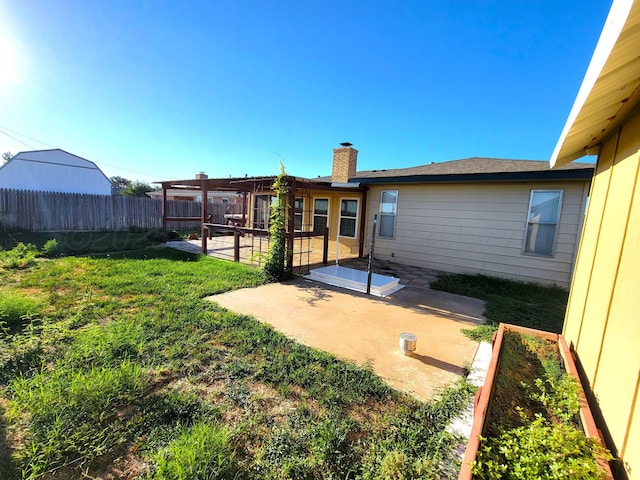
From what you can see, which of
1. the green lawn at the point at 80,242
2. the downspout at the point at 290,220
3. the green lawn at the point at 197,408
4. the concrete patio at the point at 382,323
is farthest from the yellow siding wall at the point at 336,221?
the green lawn at the point at 197,408

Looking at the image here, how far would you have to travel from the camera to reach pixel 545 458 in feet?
4.18

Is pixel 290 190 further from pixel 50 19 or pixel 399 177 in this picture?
pixel 50 19

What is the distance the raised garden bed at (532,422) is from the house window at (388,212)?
225 inches

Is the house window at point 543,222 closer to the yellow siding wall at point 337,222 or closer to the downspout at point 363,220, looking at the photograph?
the downspout at point 363,220

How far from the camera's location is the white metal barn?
56.3ft

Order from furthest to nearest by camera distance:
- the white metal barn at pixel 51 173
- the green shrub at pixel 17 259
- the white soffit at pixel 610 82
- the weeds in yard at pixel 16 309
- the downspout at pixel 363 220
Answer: the white metal barn at pixel 51 173 → the downspout at pixel 363 220 → the green shrub at pixel 17 259 → the weeds in yard at pixel 16 309 → the white soffit at pixel 610 82

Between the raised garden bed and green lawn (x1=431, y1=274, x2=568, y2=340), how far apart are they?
3.05 ft

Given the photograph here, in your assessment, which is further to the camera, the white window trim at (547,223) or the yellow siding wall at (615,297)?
the white window trim at (547,223)

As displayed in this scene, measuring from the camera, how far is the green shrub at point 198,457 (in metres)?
1.51

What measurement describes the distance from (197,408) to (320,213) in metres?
8.51

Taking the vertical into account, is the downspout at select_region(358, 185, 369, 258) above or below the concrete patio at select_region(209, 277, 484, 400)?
above

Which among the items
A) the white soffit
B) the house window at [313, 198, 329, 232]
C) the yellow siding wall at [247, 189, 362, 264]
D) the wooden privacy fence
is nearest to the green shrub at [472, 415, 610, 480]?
the white soffit

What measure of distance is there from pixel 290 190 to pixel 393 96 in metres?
6.42

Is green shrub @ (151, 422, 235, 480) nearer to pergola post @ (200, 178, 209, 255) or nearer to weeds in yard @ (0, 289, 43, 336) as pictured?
weeds in yard @ (0, 289, 43, 336)
